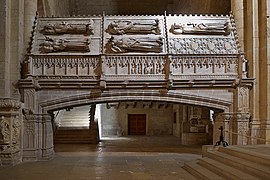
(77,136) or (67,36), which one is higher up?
(67,36)

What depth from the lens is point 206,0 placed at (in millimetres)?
15172

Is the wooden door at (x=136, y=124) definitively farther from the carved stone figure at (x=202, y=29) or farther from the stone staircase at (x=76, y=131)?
the carved stone figure at (x=202, y=29)

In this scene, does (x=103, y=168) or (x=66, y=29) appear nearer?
(x=103, y=168)

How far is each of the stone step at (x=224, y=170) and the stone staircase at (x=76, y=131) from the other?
356 inches

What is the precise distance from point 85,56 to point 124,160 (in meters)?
3.21

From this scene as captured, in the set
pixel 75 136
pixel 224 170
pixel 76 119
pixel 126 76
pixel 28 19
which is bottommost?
pixel 75 136

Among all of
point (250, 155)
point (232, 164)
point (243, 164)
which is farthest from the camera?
point (232, 164)

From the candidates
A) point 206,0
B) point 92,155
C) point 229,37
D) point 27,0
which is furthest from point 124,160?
point 206,0

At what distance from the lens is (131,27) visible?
11594 mm

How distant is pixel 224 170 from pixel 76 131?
11.3 meters

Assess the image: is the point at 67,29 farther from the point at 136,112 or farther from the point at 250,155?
the point at 136,112

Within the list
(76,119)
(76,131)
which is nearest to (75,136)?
(76,131)

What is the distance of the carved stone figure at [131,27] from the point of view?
11570 mm

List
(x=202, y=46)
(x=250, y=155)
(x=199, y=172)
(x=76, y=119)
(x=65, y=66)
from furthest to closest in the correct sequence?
(x=76, y=119), (x=202, y=46), (x=65, y=66), (x=199, y=172), (x=250, y=155)
